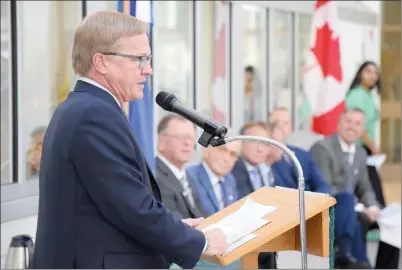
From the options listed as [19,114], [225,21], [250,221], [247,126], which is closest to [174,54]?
[225,21]

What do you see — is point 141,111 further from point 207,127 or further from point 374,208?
point 374,208

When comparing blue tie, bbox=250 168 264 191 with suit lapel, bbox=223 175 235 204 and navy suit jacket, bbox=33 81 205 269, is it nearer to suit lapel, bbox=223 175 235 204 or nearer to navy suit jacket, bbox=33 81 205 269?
suit lapel, bbox=223 175 235 204

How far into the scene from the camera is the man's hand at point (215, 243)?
7.27ft

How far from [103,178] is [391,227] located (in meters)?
3.70

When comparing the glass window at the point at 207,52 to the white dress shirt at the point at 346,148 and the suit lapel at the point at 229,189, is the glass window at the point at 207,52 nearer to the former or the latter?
the white dress shirt at the point at 346,148

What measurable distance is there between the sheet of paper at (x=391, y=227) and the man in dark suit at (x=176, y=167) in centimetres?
156

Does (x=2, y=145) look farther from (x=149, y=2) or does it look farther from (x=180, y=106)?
(x=180, y=106)

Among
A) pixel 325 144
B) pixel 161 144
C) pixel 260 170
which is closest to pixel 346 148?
pixel 325 144

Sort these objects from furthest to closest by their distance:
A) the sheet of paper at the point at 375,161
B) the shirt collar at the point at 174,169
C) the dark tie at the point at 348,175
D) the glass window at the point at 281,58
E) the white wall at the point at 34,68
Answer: the glass window at the point at 281,58 < the sheet of paper at the point at 375,161 < the dark tie at the point at 348,175 < the white wall at the point at 34,68 < the shirt collar at the point at 174,169

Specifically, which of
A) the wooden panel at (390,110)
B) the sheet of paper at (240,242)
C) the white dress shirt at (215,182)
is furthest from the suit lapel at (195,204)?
the wooden panel at (390,110)

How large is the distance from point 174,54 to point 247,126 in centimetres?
161

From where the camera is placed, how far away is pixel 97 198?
2.04 meters

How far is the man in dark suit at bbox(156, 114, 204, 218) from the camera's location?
161 inches

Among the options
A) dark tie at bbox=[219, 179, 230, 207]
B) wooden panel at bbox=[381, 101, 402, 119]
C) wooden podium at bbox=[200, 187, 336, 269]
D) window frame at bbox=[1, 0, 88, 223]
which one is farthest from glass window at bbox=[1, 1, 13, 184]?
wooden panel at bbox=[381, 101, 402, 119]
